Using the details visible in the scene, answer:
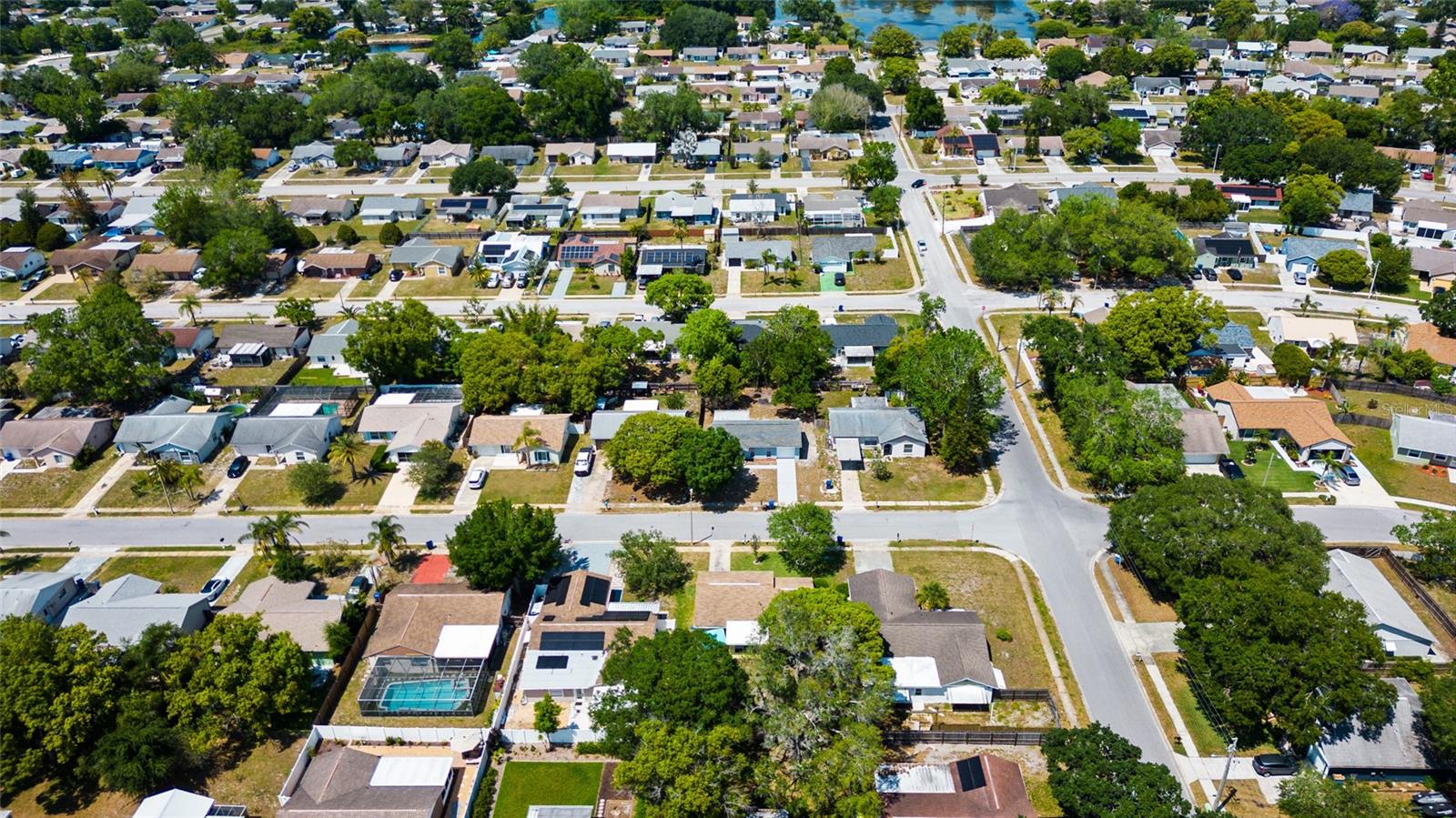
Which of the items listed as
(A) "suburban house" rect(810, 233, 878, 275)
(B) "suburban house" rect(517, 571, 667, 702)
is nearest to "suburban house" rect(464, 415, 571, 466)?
(B) "suburban house" rect(517, 571, 667, 702)

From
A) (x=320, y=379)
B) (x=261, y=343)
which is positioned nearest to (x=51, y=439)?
(x=261, y=343)

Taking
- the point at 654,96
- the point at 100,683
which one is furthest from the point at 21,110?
the point at 100,683

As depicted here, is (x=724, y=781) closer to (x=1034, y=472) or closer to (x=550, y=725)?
(x=550, y=725)

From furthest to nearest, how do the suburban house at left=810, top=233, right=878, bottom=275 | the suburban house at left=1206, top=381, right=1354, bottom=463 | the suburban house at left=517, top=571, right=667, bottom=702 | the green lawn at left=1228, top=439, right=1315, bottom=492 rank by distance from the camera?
the suburban house at left=810, top=233, right=878, bottom=275 < the suburban house at left=1206, top=381, right=1354, bottom=463 < the green lawn at left=1228, top=439, right=1315, bottom=492 < the suburban house at left=517, top=571, right=667, bottom=702

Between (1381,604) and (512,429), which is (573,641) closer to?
(512,429)

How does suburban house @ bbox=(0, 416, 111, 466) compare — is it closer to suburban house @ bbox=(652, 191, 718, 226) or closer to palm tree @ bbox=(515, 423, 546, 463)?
palm tree @ bbox=(515, 423, 546, 463)

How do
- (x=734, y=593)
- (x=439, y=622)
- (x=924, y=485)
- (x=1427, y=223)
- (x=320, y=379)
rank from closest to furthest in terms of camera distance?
(x=439, y=622), (x=734, y=593), (x=924, y=485), (x=320, y=379), (x=1427, y=223)

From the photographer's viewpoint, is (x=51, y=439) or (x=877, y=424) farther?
(x=51, y=439)
